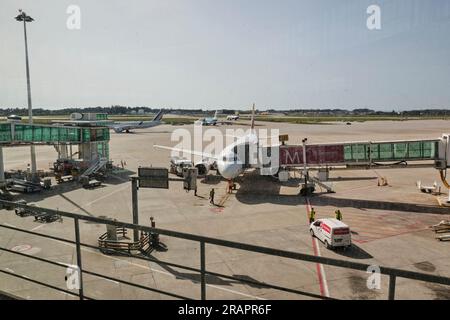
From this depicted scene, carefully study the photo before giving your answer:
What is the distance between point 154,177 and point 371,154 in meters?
25.2

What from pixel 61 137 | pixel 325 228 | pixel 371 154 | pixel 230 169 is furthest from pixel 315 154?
pixel 61 137

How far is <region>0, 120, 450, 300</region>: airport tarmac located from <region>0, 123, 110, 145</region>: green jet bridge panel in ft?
24.7

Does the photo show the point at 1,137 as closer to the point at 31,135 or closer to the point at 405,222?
the point at 31,135

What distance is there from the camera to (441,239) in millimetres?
23875

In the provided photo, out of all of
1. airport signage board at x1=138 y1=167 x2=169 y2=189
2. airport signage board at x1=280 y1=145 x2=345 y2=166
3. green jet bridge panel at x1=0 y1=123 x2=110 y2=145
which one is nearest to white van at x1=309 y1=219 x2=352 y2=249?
airport signage board at x1=138 y1=167 x2=169 y2=189

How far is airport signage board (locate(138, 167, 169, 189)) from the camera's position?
22.0 m

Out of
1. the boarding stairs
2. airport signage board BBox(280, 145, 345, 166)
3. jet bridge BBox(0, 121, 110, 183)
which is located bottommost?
the boarding stairs

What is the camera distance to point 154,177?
22141mm

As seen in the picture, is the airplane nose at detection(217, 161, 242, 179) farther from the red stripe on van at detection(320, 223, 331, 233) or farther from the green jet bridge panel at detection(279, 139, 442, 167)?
the red stripe on van at detection(320, 223, 331, 233)

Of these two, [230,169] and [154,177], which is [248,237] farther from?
[230,169]

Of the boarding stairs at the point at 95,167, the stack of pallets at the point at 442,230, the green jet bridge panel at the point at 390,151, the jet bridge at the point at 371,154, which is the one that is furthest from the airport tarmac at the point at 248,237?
the boarding stairs at the point at 95,167

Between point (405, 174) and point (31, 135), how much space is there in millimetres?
50990

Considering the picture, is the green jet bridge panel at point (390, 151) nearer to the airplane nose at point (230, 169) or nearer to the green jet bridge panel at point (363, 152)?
the green jet bridge panel at point (363, 152)
